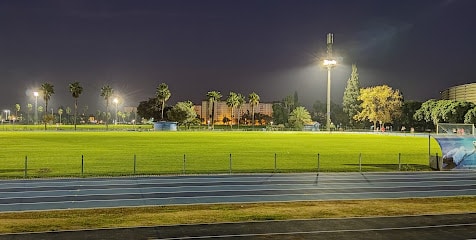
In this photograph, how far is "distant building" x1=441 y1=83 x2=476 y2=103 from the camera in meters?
137

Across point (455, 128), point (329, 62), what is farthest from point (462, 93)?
point (455, 128)

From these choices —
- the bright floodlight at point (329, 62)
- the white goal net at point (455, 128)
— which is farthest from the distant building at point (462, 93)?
the white goal net at point (455, 128)

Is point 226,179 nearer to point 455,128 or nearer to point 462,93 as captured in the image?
point 455,128

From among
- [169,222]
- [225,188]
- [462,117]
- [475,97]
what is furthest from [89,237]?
[475,97]

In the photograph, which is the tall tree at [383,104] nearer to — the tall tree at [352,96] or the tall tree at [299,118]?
the tall tree at [352,96]

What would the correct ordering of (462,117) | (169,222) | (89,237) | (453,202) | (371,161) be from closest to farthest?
(89,237) → (169,222) → (453,202) → (371,161) → (462,117)

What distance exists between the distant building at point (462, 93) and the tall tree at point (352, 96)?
29.6 metres

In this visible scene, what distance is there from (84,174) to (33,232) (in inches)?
568

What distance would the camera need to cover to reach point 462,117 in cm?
11044

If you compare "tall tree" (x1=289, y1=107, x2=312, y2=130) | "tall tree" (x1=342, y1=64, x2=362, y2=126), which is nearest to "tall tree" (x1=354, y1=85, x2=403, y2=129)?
"tall tree" (x1=342, y1=64, x2=362, y2=126)

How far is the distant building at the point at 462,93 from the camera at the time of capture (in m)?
137

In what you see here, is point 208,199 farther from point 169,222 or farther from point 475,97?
point 475,97

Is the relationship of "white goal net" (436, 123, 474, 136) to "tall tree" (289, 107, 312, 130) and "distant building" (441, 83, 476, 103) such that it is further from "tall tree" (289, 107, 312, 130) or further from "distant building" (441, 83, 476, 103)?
"distant building" (441, 83, 476, 103)

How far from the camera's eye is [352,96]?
499 ft
